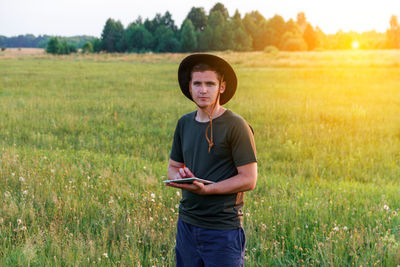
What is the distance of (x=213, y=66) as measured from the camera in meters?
2.62

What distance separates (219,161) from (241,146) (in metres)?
0.20

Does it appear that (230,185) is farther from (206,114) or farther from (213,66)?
(213,66)

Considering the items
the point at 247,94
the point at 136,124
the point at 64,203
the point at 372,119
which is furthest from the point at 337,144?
the point at 247,94

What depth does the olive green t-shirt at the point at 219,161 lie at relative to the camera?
2.46m

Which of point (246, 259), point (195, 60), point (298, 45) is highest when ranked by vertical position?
point (298, 45)

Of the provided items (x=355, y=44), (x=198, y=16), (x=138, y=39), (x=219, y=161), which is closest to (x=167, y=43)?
(x=138, y=39)

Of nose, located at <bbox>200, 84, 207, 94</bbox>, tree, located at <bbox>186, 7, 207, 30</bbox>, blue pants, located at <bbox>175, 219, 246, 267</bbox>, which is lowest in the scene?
blue pants, located at <bbox>175, 219, 246, 267</bbox>

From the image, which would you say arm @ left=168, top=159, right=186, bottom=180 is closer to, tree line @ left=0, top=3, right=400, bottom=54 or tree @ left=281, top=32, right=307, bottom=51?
tree line @ left=0, top=3, right=400, bottom=54

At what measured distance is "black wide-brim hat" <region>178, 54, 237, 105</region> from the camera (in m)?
2.60

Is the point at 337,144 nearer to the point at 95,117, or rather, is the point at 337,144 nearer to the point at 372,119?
the point at 372,119

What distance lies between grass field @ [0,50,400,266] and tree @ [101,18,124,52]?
9784cm

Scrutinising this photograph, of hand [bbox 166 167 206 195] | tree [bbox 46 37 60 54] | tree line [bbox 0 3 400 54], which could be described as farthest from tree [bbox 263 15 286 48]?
hand [bbox 166 167 206 195]

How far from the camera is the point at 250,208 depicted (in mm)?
4703

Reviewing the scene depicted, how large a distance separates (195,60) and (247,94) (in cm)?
1510
